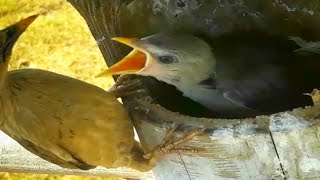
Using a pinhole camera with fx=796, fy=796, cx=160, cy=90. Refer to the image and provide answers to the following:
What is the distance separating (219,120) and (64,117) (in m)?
0.34

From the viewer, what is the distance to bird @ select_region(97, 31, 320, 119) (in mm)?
1382

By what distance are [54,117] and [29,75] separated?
11cm

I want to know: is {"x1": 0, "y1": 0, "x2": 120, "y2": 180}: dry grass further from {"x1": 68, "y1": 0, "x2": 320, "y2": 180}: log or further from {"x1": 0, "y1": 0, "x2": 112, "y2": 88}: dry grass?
{"x1": 68, "y1": 0, "x2": 320, "y2": 180}: log

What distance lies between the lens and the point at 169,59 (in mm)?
1381

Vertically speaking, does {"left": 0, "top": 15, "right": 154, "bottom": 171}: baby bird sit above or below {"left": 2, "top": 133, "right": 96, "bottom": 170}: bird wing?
above

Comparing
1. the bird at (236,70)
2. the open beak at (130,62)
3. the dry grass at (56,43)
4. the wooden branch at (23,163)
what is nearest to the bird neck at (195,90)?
the bird at (236,70)

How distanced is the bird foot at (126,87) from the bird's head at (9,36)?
0.62ft

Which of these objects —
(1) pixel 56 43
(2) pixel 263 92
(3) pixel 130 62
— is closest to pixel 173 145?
(3) pixel 130 62

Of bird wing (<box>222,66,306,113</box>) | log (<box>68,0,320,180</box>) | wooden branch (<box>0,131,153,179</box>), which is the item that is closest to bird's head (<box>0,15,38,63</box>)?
log (<box>68,0,320,180</box>)

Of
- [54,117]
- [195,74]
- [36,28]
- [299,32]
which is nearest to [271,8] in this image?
[299,32]

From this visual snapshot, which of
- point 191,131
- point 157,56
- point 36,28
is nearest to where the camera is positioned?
point 191,131

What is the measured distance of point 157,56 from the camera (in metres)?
1.37

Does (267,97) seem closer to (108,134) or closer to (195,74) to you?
(195,74)

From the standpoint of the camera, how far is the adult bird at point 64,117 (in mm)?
1366
